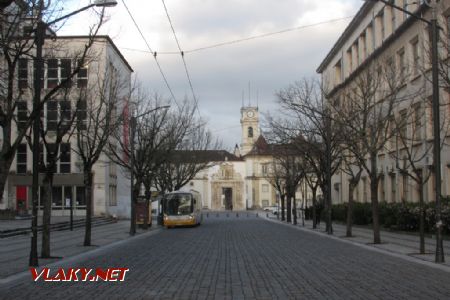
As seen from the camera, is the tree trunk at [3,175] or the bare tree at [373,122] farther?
the bare tree at [373,122]

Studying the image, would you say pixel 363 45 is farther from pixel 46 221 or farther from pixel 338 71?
pixel 46 221

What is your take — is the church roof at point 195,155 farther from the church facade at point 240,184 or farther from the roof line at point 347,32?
the church facade at point 240,184

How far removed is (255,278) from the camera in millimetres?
14273

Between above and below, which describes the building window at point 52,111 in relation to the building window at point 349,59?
below

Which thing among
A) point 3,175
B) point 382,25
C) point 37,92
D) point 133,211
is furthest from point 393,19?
point 3,175

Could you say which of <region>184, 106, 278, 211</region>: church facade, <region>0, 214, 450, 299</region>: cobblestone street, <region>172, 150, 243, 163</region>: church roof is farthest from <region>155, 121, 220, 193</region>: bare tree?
<region>184, 106, 278, 211</region>: church facade

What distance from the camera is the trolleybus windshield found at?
48.2 m

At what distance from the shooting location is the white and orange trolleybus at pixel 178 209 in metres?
48.0

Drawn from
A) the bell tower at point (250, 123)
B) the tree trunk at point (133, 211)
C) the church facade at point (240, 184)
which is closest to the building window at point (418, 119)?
the tree trunk at point (133, 211)

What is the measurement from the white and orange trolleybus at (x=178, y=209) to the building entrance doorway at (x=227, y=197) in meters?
82.6

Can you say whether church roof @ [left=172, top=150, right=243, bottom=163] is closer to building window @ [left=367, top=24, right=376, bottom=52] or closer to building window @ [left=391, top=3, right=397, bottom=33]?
building window @ [left=367, top=24, right=376, bottom=52]

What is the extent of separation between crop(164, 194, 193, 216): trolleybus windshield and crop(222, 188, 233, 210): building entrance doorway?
82.8 metres

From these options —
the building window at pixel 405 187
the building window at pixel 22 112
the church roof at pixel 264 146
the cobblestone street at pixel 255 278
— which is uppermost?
the church roof at pixel 264 146

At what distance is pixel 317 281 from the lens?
1361cm
